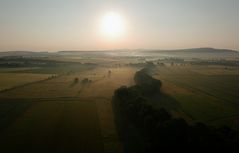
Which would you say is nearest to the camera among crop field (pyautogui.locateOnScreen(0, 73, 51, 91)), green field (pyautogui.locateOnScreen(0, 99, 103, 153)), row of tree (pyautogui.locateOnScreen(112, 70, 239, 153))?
row of tree (pyautogui.locateOnScreen(112, 70, 239, 153))

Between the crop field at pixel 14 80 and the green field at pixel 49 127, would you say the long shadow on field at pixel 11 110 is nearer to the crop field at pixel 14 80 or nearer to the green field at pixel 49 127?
the green field at pixel 49 127

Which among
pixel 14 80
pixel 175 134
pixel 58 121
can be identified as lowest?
pixel 14 80

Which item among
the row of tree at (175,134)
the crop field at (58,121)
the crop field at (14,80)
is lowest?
the crop field at (14,80)

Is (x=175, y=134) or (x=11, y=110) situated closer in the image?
(x=175, y=134)

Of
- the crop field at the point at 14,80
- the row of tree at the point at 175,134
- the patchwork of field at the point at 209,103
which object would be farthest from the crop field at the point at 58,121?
the patchwork of field at the point at 209,103

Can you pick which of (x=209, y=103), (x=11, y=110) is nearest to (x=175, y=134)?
(x=209, y=103)

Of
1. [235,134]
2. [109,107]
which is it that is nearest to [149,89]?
[109,107]

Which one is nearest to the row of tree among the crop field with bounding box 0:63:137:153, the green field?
the crop field with bounding box 0:63:137:153

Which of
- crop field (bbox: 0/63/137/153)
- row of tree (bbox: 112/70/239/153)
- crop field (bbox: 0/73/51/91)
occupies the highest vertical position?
row of tree (bbox: 112/70/239/153)

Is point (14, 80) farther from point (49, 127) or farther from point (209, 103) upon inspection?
point (209, 103)

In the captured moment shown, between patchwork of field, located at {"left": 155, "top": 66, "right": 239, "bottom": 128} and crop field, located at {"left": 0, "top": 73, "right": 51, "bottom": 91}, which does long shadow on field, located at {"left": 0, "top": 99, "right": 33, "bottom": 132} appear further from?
patchwork of field, located at {"left": 155, "top": 66, "right": 239, "bottom": 128}

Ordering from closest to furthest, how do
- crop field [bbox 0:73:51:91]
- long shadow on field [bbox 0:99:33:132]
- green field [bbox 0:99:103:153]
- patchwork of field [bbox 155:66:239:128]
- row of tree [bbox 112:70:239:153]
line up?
row of tree [bbox 112:70:239:153], green field [bbox 0:99:103:153], long shadow on field [bbox 0:99:33:132], patchwork of field [bbox 155:66:239:128], crop field [bbox 0:73:51:91]
